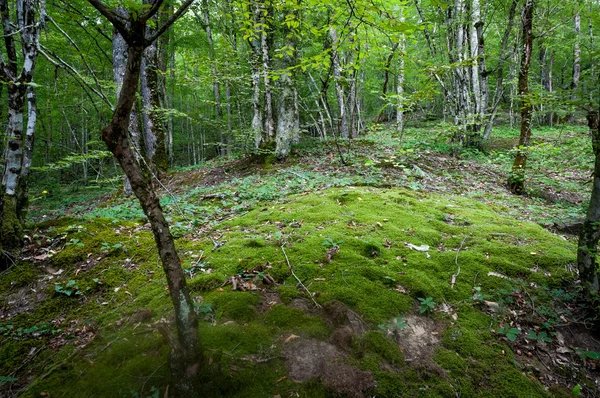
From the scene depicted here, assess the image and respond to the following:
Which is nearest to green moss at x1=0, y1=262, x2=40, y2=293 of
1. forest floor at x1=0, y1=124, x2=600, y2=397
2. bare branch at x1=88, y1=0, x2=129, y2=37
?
forest floor at x1=0, y1=124, x2=600, y2=397

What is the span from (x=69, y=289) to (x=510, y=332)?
15.3ft

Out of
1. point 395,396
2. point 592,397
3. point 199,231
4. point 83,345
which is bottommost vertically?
point 592,397

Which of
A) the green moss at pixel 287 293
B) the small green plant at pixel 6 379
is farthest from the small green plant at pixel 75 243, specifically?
the green moss at pixel 287 293

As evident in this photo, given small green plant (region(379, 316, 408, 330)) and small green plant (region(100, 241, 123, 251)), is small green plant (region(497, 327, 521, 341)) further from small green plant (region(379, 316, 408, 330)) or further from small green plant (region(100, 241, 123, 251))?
small green plant (region(100, 241, 123, 251))

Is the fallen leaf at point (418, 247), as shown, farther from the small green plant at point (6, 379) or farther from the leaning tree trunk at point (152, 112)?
the leaning tree trunk at point (152, 112)

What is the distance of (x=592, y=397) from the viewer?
239 centimetres

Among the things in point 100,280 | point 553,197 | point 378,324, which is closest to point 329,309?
point 378,324

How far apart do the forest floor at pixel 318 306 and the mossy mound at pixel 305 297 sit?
0.02 meters

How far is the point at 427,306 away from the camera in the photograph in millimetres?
3047

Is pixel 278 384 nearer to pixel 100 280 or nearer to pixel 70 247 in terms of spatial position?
pixel 100 280

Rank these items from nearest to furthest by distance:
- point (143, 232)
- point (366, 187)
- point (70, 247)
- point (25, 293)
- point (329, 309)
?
point (329, 309), point (25, 293), point (70, 247), point (143, 232), point (366, 187)

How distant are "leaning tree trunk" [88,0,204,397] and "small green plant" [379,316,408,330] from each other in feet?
5.28

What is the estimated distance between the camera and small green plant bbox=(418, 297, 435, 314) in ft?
9.81

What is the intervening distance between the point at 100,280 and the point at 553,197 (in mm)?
10320
